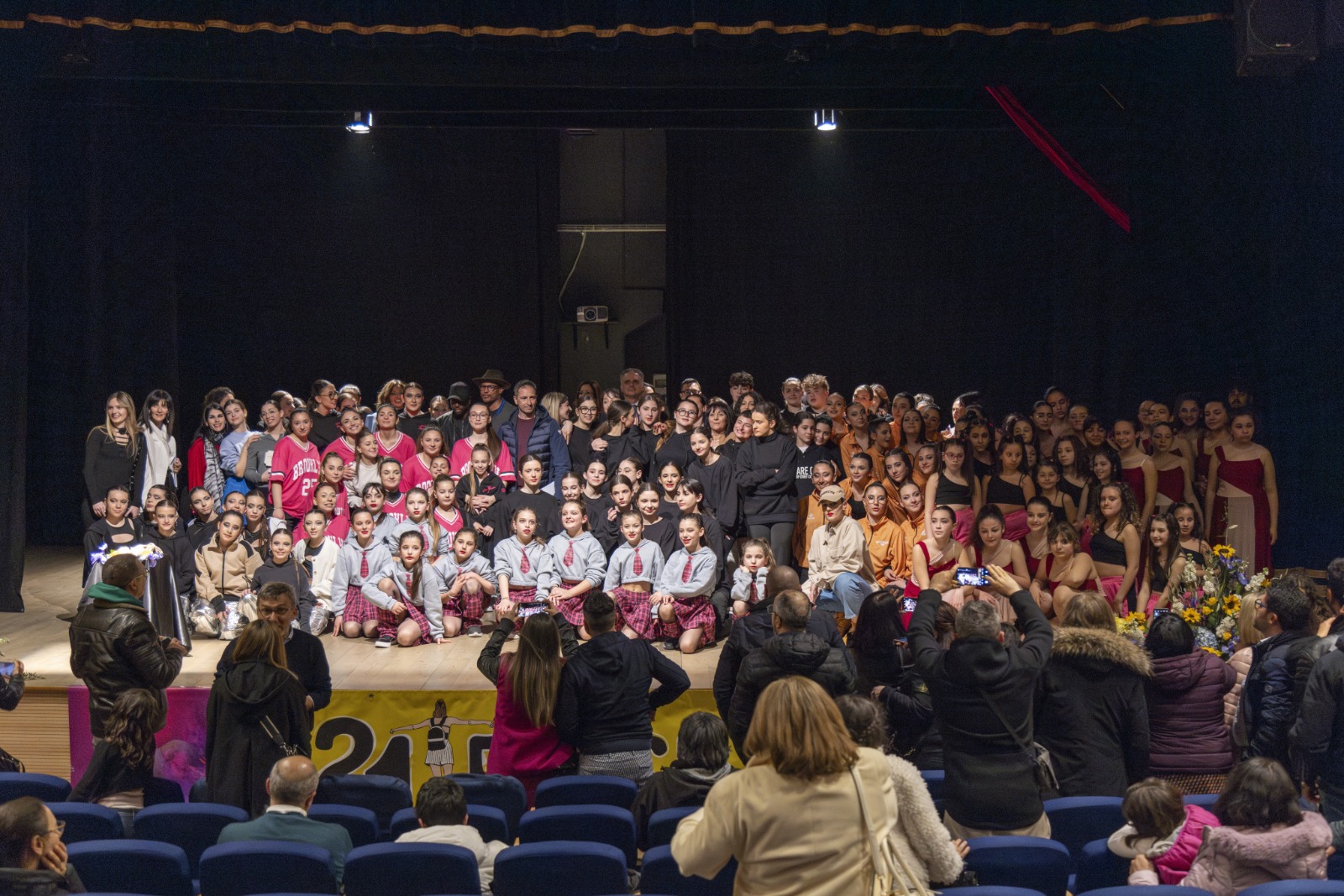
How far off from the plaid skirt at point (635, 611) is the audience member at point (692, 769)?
330 centimetres

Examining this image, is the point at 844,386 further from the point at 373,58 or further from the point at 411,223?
the point at 373,58

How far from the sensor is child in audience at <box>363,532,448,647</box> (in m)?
7.32

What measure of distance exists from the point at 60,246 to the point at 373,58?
4538 millimetres

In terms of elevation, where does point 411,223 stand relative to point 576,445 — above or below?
above

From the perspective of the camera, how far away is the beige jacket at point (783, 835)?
2.51 meters

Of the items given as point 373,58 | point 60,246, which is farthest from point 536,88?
point 60,246

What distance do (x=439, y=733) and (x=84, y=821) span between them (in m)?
2.28

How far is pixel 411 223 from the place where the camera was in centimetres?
1192

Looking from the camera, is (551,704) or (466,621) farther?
(466,621)

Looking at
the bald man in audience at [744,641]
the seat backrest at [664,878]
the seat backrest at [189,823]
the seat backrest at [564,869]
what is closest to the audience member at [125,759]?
the seat backrest at [189,823]

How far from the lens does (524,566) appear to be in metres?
7.51

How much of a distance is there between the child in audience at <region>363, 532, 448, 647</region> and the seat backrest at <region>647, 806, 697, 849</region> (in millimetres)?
3856

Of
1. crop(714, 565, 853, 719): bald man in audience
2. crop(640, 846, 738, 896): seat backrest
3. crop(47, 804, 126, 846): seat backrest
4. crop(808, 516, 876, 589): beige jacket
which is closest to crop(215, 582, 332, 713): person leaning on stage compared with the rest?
crop(47, 804, 126, 846): seat backrest

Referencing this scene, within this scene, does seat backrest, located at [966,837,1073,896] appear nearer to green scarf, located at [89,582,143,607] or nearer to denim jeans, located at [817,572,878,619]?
green scarf, located at [89,582,143,607]
